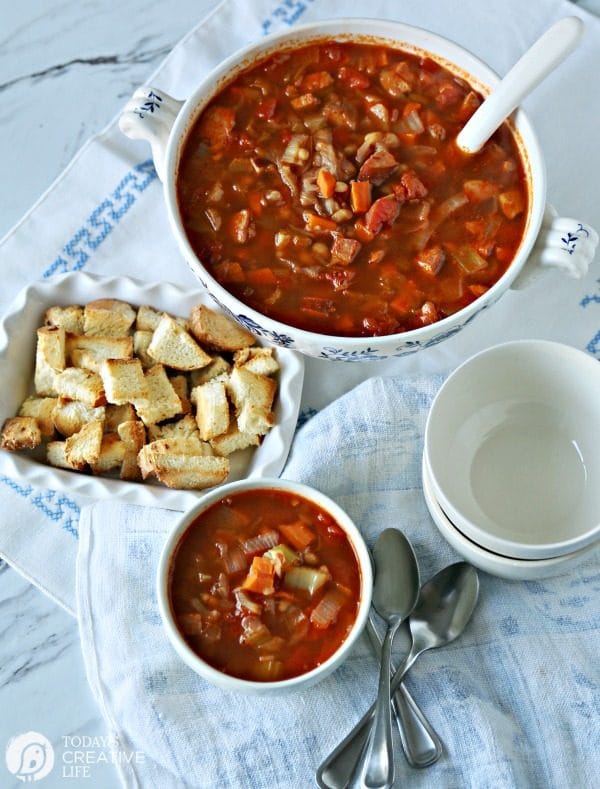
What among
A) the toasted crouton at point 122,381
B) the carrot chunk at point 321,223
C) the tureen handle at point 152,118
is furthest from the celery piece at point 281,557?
the tureen handle at point 152,118

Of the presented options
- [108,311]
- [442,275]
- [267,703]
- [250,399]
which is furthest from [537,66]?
[267,703]

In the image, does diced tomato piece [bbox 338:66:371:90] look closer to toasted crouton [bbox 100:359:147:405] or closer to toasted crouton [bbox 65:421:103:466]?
toasted crouton [bbox 100:359:147:405]

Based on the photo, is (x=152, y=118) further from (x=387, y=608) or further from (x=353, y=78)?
(x=387, y=608)

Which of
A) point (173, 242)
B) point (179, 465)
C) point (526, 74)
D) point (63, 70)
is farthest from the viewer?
point (63, 70)

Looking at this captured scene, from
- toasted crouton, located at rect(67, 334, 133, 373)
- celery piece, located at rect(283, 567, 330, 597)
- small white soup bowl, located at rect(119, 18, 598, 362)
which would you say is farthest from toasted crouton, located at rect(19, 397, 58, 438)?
celery piece, located at rect(283, 567, 330, 597)

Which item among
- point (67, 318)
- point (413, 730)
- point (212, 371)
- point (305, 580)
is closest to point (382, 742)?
point (413, 730)

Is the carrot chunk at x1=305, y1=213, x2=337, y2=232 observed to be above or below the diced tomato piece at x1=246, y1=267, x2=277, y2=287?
above

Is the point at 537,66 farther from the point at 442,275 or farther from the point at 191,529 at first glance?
the point at 191,529
